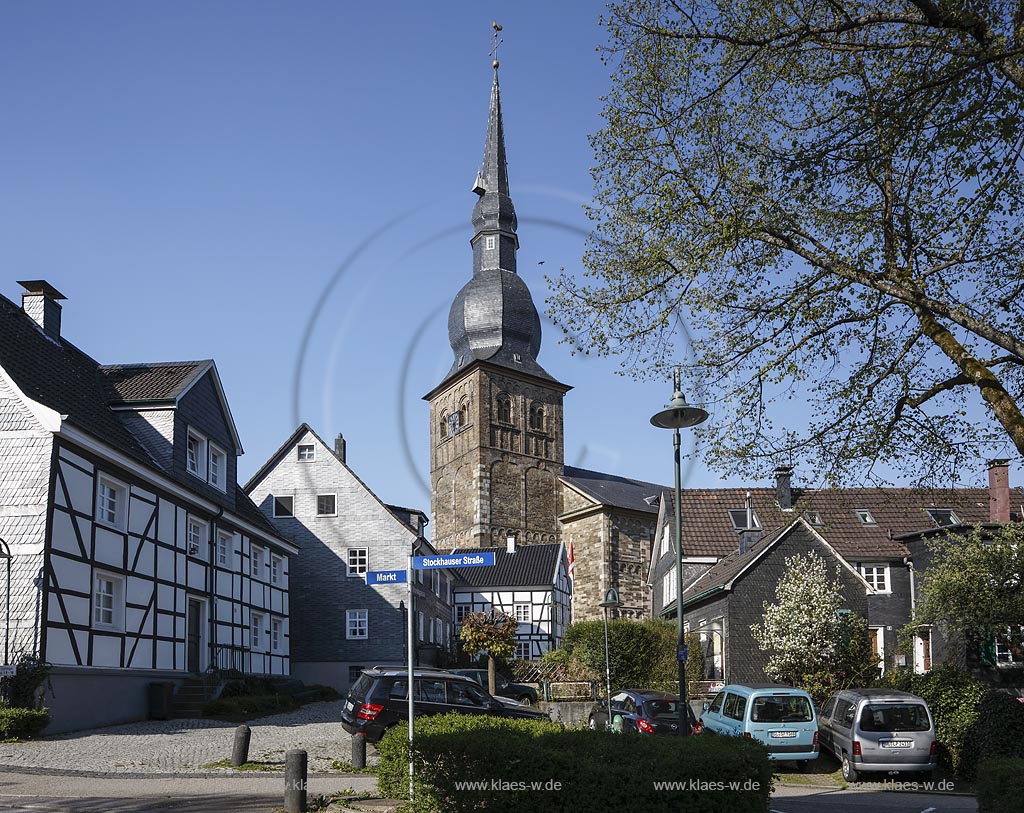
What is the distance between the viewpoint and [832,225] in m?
14.9

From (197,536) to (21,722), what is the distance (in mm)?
11818

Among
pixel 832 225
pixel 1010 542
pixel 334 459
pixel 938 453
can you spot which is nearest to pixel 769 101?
pixel 832 225

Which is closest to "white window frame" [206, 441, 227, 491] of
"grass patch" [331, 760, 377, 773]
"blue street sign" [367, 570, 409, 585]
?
"grass patch" [331, 760, 377, 773]

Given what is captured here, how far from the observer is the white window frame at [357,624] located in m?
48.6

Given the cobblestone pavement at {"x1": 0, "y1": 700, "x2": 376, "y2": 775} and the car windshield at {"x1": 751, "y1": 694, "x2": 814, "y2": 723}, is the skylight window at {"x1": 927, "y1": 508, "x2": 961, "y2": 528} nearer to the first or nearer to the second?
the car windshield at {"x1": 751, "y1": 694, "x2": 814, "y2": 723}

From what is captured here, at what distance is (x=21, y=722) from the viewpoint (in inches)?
813

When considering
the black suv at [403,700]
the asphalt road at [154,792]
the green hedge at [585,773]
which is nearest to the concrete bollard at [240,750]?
the asphalt road at [154,792]

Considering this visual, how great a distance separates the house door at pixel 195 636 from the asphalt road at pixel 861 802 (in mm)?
18065

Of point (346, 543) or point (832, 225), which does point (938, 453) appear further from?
point (346, 543)

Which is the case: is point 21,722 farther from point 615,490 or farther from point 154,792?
point 615,490

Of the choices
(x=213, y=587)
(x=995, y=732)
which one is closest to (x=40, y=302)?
(x=213, y=587)

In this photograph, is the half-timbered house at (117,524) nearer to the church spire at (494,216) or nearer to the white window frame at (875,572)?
the white window frame at (875,572)

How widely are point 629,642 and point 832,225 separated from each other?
Answer: 26.2 metres

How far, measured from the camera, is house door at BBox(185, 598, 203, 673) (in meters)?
31.3
